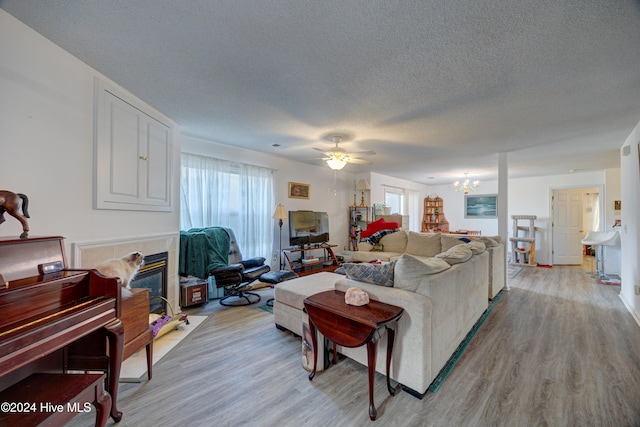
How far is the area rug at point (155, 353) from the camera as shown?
6.15ft

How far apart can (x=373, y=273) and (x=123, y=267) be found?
193cm

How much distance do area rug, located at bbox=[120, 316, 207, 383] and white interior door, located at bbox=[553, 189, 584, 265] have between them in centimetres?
799

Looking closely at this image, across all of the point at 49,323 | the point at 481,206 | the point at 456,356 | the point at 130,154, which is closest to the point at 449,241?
the point at 456,356

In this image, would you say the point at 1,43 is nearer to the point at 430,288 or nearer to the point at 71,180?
the point at 71,180

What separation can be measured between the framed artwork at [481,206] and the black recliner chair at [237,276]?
6764 millimetres

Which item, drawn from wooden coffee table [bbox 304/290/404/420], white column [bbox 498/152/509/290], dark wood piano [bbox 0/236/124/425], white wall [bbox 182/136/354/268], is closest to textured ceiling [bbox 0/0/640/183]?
white wall [bbox 182/136/354/268]

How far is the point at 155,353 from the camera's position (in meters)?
2.19

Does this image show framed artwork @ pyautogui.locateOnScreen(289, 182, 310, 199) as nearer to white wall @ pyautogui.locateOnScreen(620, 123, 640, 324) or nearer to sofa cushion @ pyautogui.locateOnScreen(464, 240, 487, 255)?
sofa cushion @ pyautogui.locateOnScreen(464, 240, 487, 255)

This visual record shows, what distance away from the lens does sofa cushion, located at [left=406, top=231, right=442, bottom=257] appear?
14.8ft

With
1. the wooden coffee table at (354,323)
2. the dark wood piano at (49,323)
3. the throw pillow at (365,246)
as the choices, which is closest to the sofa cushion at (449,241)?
the throw pillow at (365,246)

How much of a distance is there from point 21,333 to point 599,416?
10.0ft

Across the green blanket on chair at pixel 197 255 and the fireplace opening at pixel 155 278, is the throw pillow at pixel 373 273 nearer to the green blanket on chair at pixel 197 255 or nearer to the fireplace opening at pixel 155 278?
the green blanket on chair at pixel 197 255

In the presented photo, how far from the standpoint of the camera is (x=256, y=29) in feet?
4.91

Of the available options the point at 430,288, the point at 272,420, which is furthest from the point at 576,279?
the point at 272,420
